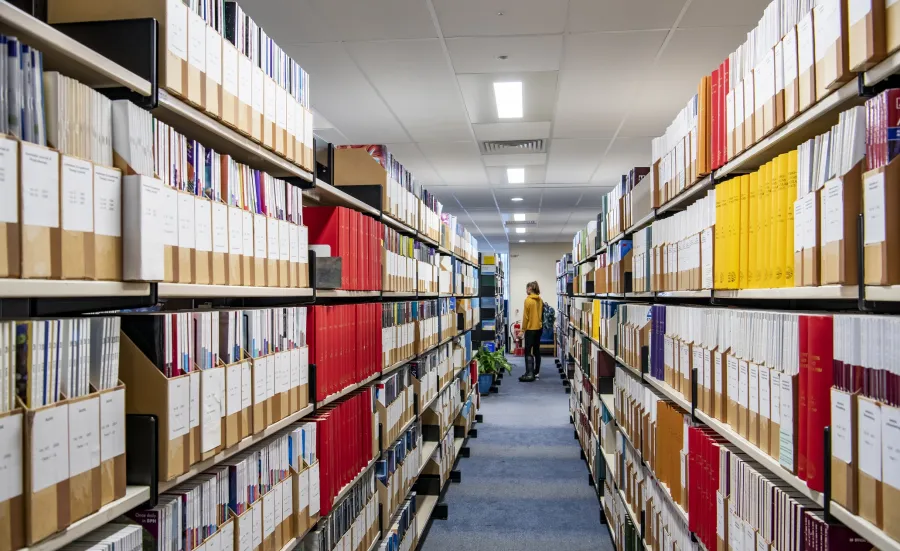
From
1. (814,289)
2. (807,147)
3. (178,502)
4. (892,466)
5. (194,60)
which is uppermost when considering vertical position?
(194,60)

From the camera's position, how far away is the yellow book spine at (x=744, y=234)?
1.67 meters

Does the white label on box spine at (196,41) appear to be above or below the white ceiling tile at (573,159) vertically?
below

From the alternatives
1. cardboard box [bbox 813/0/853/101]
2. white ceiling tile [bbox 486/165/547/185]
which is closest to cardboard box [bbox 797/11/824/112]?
cardboard box [bbox 813/0/853/101]

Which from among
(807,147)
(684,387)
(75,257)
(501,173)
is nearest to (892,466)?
(807,147)

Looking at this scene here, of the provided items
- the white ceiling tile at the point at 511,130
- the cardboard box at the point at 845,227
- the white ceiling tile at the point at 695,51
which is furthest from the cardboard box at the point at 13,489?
the white ceiling tile at the point at 511,130

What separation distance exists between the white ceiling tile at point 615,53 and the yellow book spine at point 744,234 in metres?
1.98

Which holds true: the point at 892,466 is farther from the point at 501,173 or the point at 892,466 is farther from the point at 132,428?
the point at 501,173

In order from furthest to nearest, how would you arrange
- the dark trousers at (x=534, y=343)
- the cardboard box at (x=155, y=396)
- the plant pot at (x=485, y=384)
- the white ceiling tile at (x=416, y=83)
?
1. the dark trousers at (x=534, y=343)
2. the plant pot at (x=485, y=384)
3. the white ceiling tile at (x=416, y=83)
4. the cardboard box at (x=155, y=396)

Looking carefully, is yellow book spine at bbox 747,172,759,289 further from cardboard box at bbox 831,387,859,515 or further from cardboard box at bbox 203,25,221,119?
cardboard box at bbox 203,25,221,119

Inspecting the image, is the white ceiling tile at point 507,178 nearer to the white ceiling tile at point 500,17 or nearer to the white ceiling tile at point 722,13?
the white ceiling tile at point 500,17

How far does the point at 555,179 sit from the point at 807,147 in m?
6.37

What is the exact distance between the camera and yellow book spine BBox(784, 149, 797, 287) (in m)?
1.40

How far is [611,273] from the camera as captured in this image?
412 cm

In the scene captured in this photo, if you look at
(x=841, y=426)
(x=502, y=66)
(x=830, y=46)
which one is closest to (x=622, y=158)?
(x=502, y=66)
